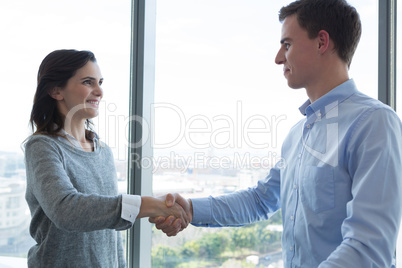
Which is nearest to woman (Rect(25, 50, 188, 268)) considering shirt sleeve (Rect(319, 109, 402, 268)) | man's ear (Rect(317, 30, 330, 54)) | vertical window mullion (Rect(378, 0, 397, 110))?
shirt sleeve (Rect(319, 109, 402, 268))

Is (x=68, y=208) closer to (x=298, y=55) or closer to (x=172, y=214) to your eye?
(x=172, y=214)

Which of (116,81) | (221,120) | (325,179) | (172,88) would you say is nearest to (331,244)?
(325,179)

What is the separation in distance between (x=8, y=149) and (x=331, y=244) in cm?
143

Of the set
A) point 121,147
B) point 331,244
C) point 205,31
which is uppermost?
point 205,31

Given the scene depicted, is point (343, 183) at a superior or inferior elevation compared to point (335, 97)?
inferior

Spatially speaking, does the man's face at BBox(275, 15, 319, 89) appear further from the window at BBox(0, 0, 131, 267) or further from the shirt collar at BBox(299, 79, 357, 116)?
the window at BBox(0, 0, 131, 267)

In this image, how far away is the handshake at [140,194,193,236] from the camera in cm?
163

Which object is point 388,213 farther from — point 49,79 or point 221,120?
point 49,79

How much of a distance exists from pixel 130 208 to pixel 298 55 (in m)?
0.83

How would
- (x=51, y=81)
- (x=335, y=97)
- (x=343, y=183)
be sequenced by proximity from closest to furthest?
(x=343, y=183), (x=335, y=97), (x=51, y=81)

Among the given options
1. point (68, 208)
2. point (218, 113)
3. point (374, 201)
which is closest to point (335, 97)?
point (374, 201)

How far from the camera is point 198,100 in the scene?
2.09m

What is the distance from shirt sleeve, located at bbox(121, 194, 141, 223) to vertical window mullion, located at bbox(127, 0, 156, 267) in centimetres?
69

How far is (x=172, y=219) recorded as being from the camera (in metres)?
1.65
